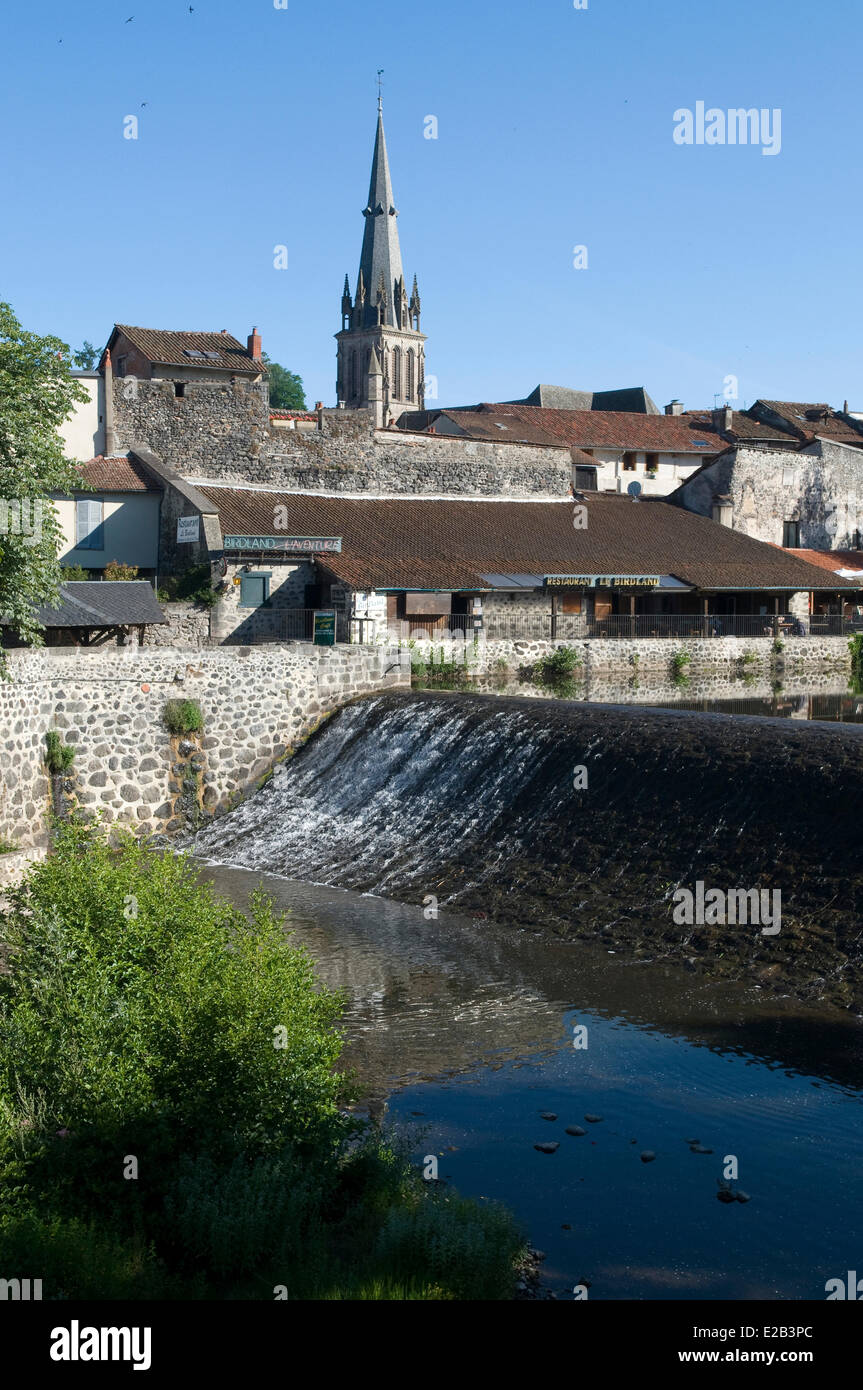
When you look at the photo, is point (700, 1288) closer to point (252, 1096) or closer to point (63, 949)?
point (252, 1096)

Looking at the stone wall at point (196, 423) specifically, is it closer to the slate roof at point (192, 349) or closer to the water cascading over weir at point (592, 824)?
the slate roof at point (192, 349)

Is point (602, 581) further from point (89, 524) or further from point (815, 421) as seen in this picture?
point (815, 421)

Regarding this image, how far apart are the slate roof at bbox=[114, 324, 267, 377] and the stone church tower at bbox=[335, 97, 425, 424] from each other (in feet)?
177

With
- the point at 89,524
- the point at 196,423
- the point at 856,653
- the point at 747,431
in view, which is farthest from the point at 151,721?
the point at 747,431

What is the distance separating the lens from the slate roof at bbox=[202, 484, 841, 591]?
40.3 m

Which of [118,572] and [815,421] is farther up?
[815,421]

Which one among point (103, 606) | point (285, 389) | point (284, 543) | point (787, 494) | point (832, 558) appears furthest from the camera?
point (285, 389)

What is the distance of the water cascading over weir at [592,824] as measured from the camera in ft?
48.9

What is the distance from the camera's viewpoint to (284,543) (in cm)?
3875

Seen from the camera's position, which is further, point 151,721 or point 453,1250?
→ point 151,721

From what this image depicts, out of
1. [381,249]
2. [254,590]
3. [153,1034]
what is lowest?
[153,1034]

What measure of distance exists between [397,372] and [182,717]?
309 feet

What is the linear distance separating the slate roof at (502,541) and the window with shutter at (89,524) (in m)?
3.81

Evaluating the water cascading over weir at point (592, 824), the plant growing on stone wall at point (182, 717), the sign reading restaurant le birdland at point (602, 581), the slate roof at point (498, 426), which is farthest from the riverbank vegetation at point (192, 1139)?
the slate roof at point (498, 426)
